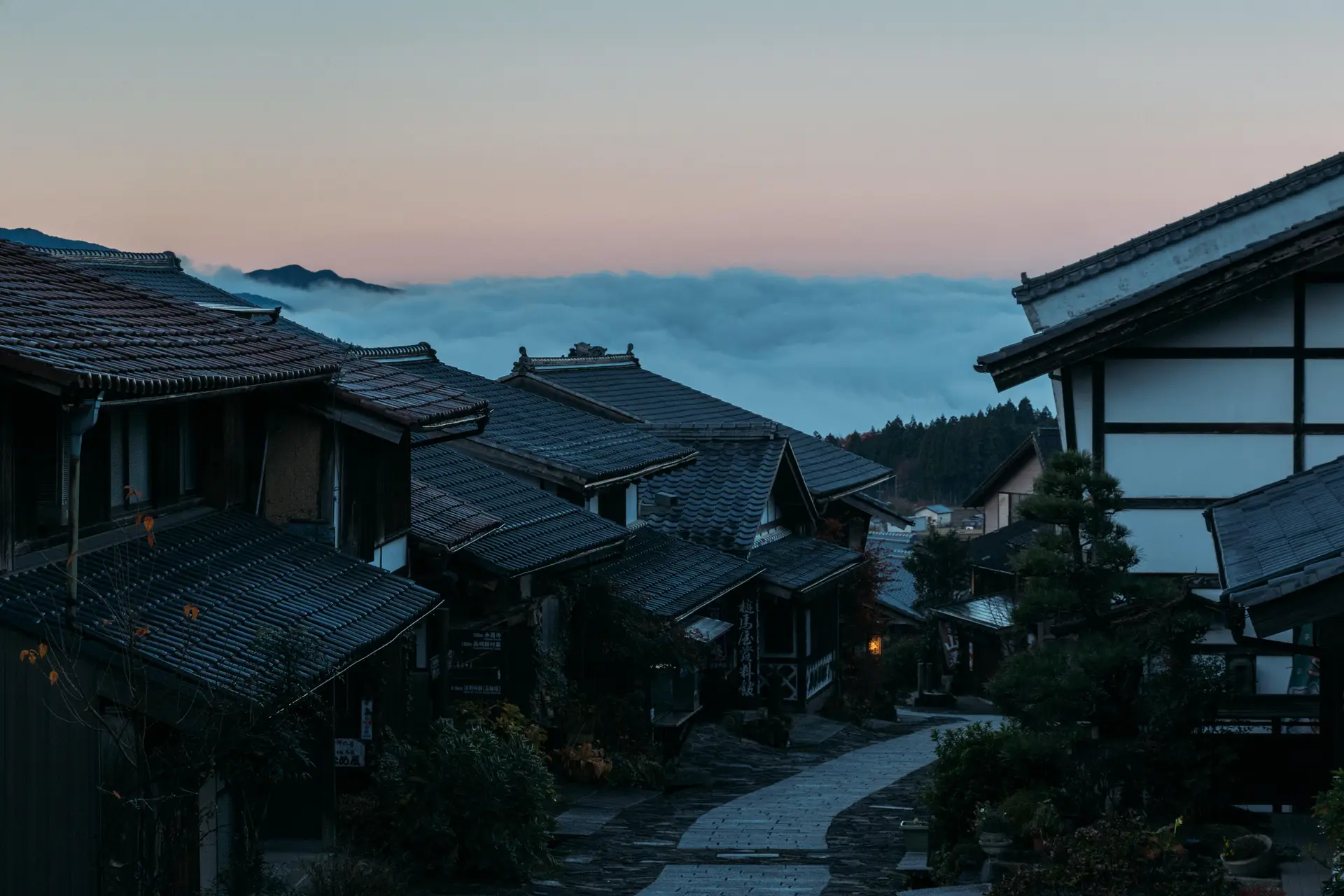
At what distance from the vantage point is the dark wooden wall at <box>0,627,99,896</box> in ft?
31.4

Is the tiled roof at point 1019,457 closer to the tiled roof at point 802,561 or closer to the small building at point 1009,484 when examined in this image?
the small building at point 1009,484

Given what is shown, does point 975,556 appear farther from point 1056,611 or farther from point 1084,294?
point 1056,611

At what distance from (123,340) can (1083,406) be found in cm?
1011

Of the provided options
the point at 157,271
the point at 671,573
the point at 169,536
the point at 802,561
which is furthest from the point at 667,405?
the point at 169,536

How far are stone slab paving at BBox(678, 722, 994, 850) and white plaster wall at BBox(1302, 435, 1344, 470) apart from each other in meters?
5.91

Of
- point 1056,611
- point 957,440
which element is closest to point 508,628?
point 1056,611

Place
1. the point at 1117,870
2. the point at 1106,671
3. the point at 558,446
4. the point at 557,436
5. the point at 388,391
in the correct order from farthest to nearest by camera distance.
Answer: the point at 557,436, the point at 558,446, the point at 388,391, the point at 1106,671, the point at 1117,870

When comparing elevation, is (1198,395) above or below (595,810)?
above

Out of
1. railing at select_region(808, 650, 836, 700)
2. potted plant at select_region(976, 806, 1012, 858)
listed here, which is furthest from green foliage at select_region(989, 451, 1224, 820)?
railing at select_region(808, 650, 836, 700)

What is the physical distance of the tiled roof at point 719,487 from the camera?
31.0 meters

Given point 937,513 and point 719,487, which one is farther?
point 937,513

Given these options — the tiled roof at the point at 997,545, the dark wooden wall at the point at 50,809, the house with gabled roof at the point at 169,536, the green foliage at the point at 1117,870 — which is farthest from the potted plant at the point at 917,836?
the tiled roof at the point at 997,545

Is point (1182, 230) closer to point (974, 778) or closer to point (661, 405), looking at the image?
point (974, 778)

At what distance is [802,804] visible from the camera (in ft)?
68.3
